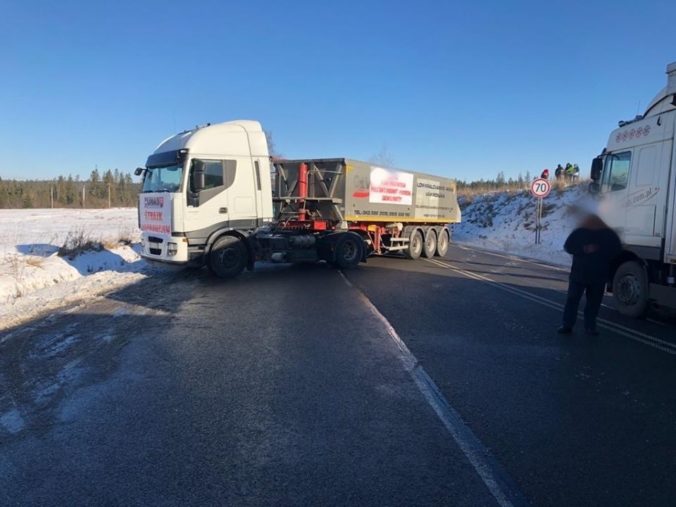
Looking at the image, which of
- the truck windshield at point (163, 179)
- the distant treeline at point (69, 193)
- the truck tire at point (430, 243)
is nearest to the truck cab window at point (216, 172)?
the truck windshield at point (163, 179)

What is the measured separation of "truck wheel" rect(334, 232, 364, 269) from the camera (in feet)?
48.1

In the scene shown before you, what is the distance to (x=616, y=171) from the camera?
29.1 ft

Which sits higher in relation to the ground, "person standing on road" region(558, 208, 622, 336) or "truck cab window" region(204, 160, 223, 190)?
"truck cab window" region(204, 160, 223, 190)

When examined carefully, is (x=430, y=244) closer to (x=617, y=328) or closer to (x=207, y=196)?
(x=207, y=196)

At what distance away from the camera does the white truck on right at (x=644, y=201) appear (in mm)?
7664

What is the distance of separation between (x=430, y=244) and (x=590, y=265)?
1234 cm

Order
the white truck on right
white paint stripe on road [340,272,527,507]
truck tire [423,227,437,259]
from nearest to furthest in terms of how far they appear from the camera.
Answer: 1. white paint stripe on road [340,272,527,507]
2. the white truck on right
3. truck tire [423,227,437,259]

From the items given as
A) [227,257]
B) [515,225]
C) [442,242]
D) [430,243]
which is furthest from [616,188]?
[515,225]

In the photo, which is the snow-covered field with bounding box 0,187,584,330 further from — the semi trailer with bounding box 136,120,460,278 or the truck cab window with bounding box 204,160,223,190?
the truck cab window with bounding box 204,160,223,190

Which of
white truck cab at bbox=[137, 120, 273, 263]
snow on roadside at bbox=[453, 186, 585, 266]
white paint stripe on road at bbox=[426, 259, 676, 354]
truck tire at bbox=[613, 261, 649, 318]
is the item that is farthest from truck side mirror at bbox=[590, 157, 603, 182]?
snow on roadside at bbox=[453, 186, 585, 266]

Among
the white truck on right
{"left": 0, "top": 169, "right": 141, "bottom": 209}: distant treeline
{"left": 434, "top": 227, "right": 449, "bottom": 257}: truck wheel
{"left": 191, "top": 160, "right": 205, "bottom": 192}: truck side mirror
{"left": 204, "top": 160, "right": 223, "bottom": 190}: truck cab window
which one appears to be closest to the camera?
the white truck on right

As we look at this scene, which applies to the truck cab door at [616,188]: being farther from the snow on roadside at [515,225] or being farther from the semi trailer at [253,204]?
the snow on roadside at [515,225]

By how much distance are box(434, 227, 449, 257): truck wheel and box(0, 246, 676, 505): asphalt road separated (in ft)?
38.6

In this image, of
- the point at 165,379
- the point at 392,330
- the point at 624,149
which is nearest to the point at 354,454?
the point at 165,379
